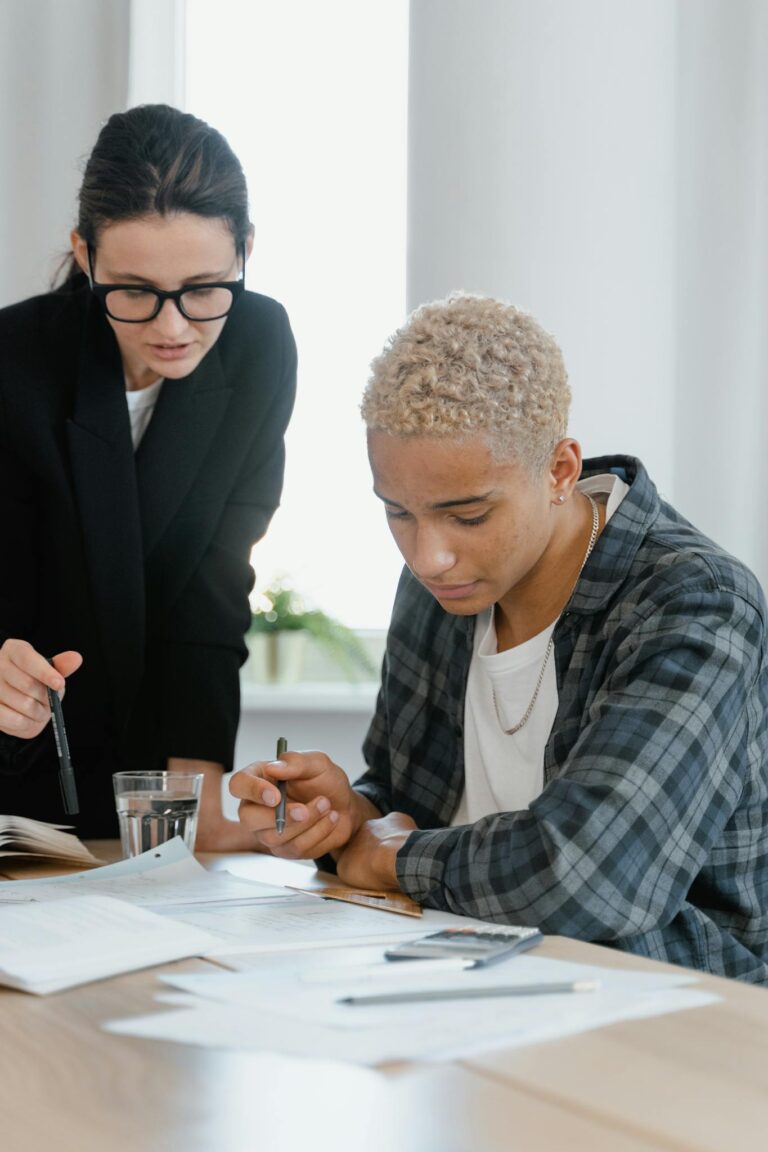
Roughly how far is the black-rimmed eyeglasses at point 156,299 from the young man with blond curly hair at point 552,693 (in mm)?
334

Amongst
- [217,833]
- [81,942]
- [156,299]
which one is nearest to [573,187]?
[156,299]

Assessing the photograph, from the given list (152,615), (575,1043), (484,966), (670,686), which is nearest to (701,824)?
(670,686)

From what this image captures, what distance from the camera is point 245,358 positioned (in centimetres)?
197

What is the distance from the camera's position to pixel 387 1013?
0.86 meters

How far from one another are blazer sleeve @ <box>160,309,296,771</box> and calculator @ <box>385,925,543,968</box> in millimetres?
810

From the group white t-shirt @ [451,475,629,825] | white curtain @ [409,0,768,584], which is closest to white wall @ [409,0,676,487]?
white curtain @ [409,0,768,584]

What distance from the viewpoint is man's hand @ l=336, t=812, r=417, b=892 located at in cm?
135

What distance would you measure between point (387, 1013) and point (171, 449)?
1149 millimetres

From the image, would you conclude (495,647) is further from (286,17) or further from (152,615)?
(286,17)

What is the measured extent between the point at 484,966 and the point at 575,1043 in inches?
6.4

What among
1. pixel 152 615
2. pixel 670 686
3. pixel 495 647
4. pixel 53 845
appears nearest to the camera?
pixel 670 686

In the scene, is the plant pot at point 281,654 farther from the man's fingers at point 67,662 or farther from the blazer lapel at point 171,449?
the man's fingers at point 67,662

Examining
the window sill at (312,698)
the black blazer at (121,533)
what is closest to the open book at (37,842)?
the black blazer at (121,533)

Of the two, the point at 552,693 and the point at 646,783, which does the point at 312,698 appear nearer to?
the point at 552,693
